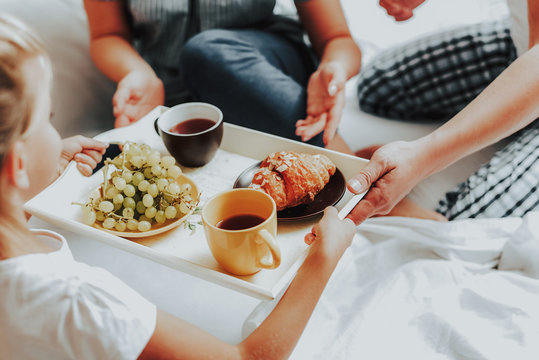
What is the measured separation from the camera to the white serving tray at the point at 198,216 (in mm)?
804

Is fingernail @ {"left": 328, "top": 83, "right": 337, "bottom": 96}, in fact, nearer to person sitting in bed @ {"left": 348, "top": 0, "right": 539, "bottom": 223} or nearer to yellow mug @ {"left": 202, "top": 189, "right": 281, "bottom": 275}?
person sitting in bed @ {"left": 348, "top": 0, "right": 539, "bottom": 223}

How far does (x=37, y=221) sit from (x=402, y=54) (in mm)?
1185

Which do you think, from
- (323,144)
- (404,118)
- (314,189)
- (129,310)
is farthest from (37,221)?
(404,118)

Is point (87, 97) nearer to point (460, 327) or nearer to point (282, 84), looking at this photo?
point (282, 84)

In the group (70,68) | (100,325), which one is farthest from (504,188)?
(70,68)

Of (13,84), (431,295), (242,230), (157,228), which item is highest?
(13,84)

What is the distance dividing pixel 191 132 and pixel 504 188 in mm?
759

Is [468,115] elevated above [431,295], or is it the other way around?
[468,115]

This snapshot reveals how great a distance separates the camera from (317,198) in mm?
949

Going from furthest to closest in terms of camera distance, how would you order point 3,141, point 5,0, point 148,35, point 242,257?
1. point 148,35
2. point 5,0
3. point 242,257
4. point 3,141

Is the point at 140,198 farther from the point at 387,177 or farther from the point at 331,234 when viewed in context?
the point at 387,177

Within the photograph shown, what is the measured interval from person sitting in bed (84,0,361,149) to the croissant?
0.73 ft

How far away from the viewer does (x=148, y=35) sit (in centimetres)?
145

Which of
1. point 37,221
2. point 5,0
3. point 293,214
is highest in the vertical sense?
point 5,0
